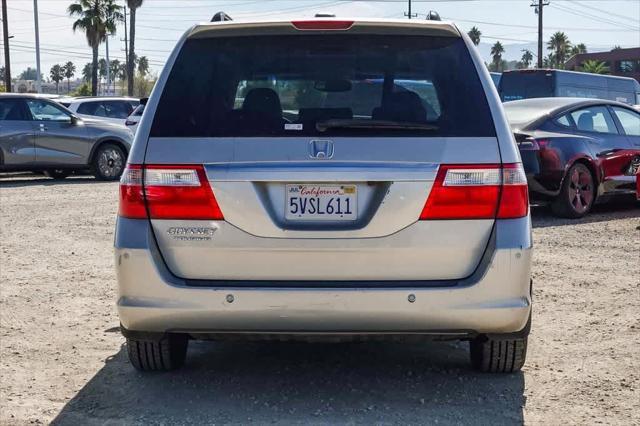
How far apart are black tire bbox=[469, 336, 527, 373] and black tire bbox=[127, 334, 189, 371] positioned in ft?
5.11

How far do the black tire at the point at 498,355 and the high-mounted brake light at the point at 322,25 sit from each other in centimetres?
171

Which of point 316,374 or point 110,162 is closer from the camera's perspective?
point 316,374

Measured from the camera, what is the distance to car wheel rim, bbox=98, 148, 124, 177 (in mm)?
18625

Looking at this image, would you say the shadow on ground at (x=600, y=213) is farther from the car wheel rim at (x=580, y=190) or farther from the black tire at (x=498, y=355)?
the black tire at (x=498, y=355)

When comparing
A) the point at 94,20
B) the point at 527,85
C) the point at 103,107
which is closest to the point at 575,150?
the point at 103,107

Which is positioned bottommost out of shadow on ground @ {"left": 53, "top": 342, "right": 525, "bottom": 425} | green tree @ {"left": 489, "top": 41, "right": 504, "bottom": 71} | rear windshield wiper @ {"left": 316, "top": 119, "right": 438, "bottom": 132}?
shadow on ground @ {"left": 53, "top": 342, "right": 525, "bottom": 425}

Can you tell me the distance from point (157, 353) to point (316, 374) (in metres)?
0.87

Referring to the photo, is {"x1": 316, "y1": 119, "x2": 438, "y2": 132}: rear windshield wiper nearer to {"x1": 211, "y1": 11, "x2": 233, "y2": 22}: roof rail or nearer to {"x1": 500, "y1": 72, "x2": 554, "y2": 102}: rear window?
{"x1": 211, "y1": 11, "x2": 233, "y2": 22}: roof rail

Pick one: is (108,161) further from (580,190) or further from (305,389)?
(305,389)

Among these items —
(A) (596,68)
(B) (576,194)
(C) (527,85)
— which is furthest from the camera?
(A) (596,68)

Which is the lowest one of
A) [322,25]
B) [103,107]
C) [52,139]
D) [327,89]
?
[52,139]

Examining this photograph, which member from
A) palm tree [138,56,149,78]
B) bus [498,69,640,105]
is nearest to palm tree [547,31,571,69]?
palm tree [138,56,149,78]

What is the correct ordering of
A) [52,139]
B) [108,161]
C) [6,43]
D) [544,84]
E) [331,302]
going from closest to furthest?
[331,302]
[52,139]
[108,161]
[544,84]
[6,43]

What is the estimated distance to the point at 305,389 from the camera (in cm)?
493
